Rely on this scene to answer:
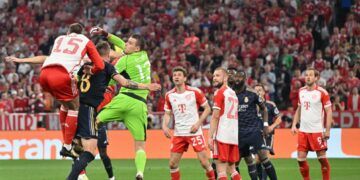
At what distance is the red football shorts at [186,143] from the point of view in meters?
15.6

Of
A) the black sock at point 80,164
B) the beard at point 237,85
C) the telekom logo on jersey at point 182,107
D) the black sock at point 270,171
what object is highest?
the beard at point 237,85

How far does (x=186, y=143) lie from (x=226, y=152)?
60.9 inches

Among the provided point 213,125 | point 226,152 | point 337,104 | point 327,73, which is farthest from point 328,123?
point 327,73

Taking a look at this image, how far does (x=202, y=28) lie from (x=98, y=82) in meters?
18.2

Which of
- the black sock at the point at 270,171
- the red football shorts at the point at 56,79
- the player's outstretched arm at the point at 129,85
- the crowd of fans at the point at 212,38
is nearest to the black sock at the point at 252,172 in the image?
the black sock at the point at 270,171

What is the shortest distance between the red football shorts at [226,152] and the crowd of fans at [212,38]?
13420 mm

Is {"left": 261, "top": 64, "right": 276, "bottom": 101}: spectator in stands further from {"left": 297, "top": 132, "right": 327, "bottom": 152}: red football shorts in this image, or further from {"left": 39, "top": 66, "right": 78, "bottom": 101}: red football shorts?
{"left": 39, "top": 66, "right": 78, "bottom": 101}: red football shorts

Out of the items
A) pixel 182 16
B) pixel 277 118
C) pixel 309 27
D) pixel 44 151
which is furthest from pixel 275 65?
pixel 277 118

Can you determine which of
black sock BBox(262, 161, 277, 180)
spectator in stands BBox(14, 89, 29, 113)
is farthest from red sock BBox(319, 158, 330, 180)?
spectator in stands BBox(14, 89, 29, 113)

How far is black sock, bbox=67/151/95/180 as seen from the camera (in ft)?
45.0

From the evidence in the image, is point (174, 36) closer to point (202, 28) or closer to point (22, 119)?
point (202, 28)

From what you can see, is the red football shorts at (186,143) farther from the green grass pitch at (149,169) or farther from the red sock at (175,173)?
Result: the green grass pitch at (149,169)

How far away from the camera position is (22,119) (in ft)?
88.2

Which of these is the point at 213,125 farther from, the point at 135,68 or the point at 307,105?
the point at 307,105
